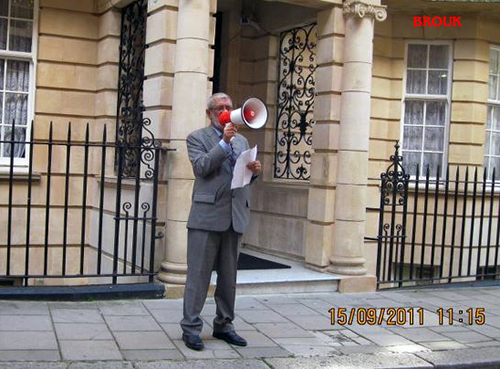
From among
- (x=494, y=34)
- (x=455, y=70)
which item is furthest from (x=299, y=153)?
(x=494, y=34)

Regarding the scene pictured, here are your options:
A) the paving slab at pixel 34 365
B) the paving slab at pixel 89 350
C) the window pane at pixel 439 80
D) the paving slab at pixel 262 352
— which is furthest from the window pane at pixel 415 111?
the paving slab at pixel 34 365

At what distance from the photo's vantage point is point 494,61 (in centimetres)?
1199

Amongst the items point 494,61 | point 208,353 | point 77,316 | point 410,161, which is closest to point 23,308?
point 77,316

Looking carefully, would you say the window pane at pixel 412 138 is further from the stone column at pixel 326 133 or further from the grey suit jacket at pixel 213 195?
the grey suit jacket at pixel 213 195

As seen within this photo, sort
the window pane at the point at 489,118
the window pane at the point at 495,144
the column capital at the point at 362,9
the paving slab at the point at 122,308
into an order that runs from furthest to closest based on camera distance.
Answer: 1. the window pane at the point at 495,144
2. the window pane at the point at 489,118
3. the column capital at the point at 362,9
4. the paving slab at the point at 122,308

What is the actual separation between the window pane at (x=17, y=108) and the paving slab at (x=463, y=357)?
21.9ft

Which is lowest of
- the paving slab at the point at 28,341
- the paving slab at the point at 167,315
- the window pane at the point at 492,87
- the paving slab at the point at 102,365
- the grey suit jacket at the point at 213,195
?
the paving slab at the point at 102,365

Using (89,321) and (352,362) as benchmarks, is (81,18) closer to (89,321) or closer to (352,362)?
(89,321)

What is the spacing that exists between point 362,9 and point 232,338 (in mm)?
4723

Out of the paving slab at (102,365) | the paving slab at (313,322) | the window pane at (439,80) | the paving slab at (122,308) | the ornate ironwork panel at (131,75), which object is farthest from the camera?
the window pane at (439,80)

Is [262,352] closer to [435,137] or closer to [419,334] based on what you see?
[419,334]

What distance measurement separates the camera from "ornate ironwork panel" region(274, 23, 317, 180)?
994 cm

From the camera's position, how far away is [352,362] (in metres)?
5.73

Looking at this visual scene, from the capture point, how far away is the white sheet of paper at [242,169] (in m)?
5.57
